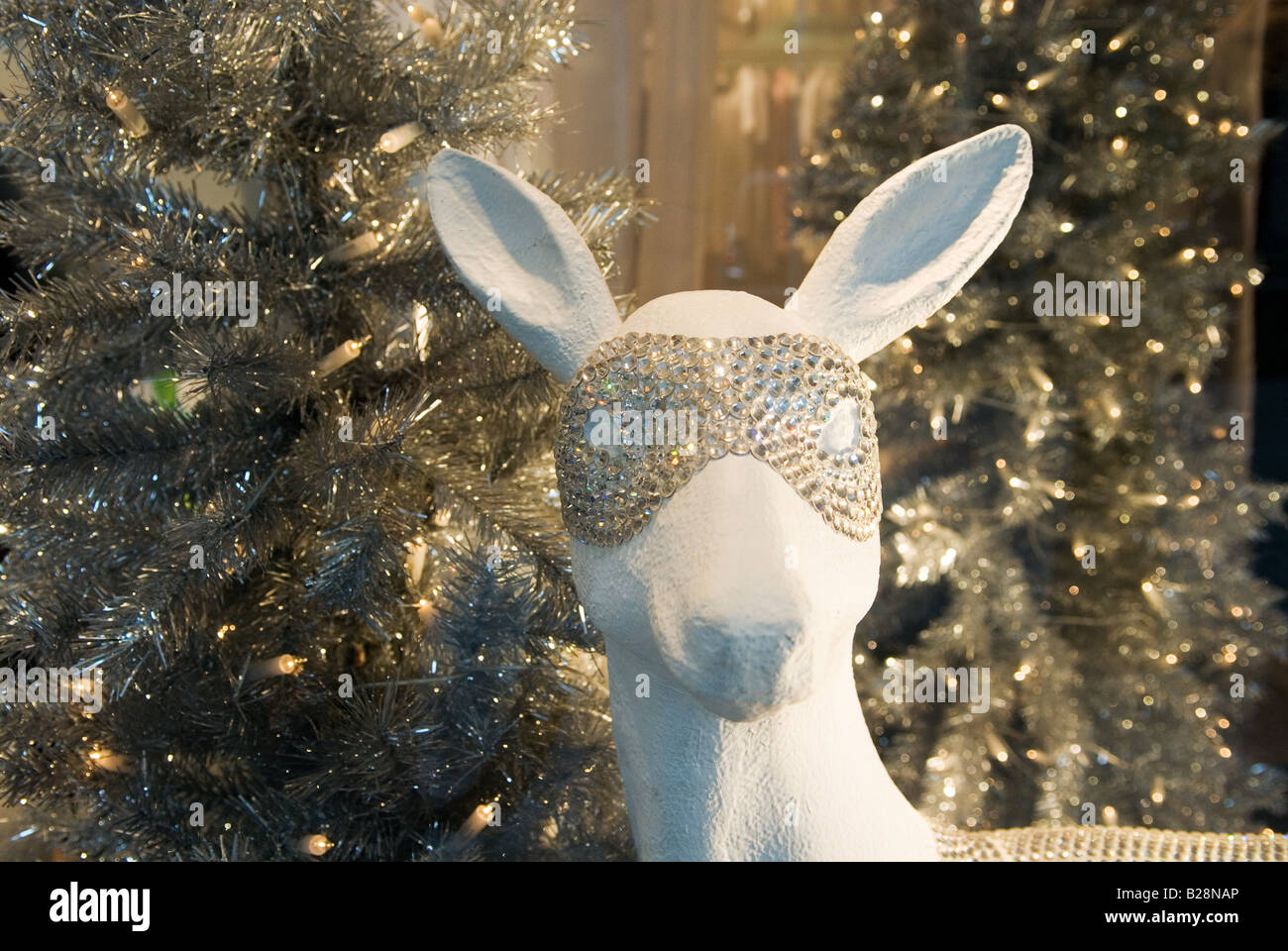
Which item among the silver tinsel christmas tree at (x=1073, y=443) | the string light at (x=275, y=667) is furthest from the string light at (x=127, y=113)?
the silver tinsel christmas tree at (x=1073, y=443)

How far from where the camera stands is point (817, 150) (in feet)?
5.79

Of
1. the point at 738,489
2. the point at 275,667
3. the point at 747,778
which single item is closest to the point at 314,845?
the point at 275,667

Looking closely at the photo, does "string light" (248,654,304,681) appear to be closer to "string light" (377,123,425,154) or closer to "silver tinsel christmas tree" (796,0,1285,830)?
"string light" (377,123,425,154)

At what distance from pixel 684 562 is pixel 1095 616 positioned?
58.9 inches

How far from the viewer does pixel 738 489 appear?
67cm

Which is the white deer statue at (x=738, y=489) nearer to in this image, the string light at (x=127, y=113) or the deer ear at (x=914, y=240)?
the deer ear at (x=914, y=240)

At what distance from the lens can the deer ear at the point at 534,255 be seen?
0.81 metres

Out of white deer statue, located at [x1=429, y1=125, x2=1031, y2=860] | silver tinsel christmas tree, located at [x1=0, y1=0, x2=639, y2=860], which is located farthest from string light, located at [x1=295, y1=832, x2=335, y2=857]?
white deer statue, located at [x1=429, y1=125, x2=1031, y2=860]

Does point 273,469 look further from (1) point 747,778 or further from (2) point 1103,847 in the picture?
(2) point 1103,847

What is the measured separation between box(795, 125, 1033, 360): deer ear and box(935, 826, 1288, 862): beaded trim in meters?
0.44

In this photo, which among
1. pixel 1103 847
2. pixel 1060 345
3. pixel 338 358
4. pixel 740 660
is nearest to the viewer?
pixel 740 660

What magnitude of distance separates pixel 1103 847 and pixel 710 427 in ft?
1.82

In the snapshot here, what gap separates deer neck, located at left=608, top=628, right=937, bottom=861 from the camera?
72 centimetres

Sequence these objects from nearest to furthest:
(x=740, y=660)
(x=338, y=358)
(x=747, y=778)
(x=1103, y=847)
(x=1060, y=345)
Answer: (x=740, y=660) < (x=747, y=778) < (x=1103, y=847) < (x=338, y=358) < (x=1060, y=345)
